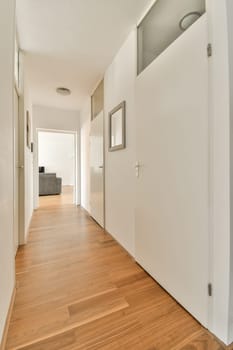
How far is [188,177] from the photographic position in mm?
1172

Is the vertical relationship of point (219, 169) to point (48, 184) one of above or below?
above

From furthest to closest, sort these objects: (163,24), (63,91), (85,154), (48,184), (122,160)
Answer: (48,184) → (85,154) → (63,91) → (122,160) → (163,24)

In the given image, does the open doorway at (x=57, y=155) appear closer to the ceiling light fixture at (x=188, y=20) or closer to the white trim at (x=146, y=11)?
the white trim at (x=146, y=11)

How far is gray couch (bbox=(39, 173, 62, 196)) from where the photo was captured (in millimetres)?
5867

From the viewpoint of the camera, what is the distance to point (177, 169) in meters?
1.27

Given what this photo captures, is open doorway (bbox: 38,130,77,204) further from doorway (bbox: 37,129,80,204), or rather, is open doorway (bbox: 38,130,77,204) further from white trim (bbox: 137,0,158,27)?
white trim (bbox: 137,0,158,27)

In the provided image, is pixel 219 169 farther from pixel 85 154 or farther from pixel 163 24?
pixel 85 154

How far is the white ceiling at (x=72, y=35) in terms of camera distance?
1.61m

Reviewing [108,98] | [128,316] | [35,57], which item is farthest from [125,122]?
[128,316]

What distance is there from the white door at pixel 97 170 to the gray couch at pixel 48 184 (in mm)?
3081

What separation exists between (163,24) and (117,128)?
1109 millimetres

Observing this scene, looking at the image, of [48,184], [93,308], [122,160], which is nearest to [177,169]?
[122,160]

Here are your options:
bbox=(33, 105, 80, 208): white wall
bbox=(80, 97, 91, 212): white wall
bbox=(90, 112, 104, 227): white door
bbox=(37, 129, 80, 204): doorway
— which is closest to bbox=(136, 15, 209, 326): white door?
bbox=(90, 112, 104, 227): white door

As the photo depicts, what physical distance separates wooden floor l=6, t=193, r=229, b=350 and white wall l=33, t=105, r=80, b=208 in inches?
95.6
